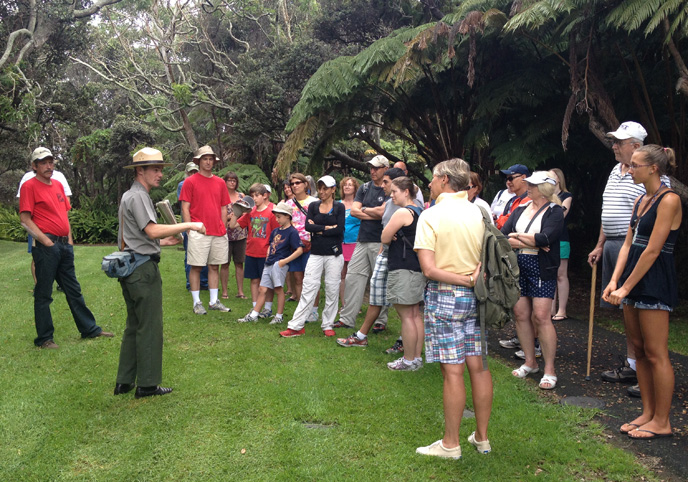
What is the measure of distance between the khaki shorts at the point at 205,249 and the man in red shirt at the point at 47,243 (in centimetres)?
179

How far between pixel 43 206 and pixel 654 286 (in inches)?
240

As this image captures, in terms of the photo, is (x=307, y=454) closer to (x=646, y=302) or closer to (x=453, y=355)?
(x=453, y=355)

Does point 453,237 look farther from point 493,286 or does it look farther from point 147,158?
point 147,158

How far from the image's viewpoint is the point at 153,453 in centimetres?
398

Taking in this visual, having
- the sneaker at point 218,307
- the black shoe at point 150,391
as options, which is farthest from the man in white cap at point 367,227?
the black shoe at point 150,391

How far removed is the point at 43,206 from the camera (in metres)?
6.44

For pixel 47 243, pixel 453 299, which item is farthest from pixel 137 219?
pixel 453 299

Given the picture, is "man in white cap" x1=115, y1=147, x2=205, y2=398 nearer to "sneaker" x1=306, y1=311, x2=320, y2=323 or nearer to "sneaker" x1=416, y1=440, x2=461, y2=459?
"sneaker" x1=416, y1=440, x2=461, y2=459

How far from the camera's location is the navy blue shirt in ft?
24.7

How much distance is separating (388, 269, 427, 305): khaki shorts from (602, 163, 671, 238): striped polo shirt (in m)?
1.85

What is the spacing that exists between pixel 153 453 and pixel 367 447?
4.89ft

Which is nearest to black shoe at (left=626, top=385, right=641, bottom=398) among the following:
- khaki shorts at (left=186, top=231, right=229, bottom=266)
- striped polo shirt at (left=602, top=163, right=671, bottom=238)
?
striped polo shirt at (left=602, top=163, right=671, bottom=238)

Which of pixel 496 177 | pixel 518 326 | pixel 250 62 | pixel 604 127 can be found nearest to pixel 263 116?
pixel 250 62

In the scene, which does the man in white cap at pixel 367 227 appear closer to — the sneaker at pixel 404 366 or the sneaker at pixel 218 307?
the sneaker at pixel 404 366
